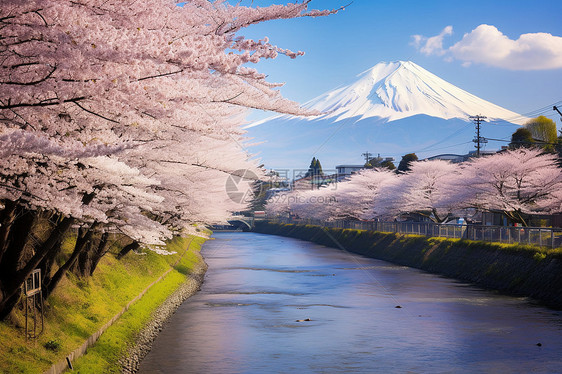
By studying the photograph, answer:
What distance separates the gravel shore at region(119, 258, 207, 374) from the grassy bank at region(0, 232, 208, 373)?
0.77ft

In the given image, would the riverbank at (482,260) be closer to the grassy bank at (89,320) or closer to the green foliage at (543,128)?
the grassy bank at (89,320)

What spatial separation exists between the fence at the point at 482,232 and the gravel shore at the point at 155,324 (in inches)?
650

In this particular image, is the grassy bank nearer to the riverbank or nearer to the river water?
the river water

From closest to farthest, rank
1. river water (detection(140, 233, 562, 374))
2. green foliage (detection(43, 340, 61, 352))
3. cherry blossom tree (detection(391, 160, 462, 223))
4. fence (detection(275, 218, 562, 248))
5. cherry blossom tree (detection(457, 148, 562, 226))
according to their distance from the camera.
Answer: green foliage (detection(43, 340, 61, 352)), river water (detection(140, 233, 562, 374)), fence (detection(275, 218, 562, 248)), cherry blossom tree (detection(457, 148, 562, 226)), cherry blossom tree (detection(391, 160, 462, 223))

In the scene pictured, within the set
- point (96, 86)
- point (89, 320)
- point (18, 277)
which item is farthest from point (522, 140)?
point (96, 86)

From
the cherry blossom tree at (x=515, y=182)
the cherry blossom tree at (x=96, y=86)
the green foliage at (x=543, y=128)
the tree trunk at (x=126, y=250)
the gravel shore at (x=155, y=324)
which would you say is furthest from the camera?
the green foliage at (x=543, y=128)

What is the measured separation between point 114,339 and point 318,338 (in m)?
6.35

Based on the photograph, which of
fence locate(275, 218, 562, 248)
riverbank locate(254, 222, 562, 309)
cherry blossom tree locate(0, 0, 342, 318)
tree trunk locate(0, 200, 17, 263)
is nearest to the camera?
cherry blossom tree locate(0, 0, 342, 318)

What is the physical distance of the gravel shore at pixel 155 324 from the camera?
15.2m

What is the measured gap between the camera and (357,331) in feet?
66.8

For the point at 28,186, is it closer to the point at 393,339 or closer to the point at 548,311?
the point at 393,339

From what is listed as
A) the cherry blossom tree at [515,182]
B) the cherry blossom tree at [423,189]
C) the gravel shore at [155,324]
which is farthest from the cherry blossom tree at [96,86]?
the cherry blossom tree at [423,189]

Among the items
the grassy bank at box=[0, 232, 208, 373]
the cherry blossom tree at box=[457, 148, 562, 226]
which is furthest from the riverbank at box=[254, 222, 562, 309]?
the grassy bank at box=[0, 232, 208, 373]

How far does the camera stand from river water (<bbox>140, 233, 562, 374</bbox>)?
15.9 meters
